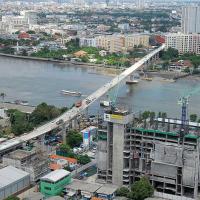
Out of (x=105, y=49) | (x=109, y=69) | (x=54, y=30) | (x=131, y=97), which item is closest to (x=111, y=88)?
(x=131, y=97)

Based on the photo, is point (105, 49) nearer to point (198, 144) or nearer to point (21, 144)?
point (21, 144)

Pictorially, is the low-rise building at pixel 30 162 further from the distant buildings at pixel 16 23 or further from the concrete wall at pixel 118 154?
the distant buildings at pixel 16 23

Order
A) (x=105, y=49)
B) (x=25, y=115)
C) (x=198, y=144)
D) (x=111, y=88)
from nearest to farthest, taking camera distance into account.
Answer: (x=198, y=144) → (x=25, y=115) → (x=111, y=88) → (x=105, y=49)

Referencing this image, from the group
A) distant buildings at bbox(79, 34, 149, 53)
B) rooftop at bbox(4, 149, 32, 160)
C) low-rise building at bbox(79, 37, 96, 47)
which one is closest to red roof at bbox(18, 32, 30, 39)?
distant buildings at bbox(79, 34, 149, 53)

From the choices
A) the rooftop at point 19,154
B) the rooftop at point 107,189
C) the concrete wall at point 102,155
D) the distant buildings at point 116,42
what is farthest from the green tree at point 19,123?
the distant buildings at point 116,42

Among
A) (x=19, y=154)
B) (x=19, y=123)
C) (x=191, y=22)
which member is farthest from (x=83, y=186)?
(x=191, y=22)

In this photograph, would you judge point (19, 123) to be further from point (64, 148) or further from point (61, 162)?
point (61, 162)

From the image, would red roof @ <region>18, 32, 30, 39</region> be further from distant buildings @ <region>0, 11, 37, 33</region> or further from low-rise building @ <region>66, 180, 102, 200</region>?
low-rise building @ <region>66, 180, 102, 200</region>
